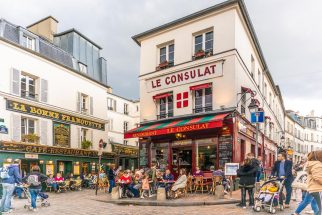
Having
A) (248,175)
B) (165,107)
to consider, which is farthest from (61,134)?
(248,175)

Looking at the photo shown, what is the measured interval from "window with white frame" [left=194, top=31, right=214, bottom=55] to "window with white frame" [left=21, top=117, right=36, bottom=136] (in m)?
10.5

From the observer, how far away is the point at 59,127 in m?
19.0

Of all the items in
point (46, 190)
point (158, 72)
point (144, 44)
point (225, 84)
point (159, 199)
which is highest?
point (144, 44)

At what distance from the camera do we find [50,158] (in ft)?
59.0

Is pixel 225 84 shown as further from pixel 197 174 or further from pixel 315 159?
pixel 315 159

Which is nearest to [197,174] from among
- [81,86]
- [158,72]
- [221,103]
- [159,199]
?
[159,199]

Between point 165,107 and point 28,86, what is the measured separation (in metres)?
8.26

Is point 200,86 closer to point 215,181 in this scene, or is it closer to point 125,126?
point 215,181

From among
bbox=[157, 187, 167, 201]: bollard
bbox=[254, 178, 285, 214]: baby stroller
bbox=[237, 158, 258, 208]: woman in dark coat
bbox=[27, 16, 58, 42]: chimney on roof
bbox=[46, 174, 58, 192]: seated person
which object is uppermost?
bbox=[27, 16, 58, 42]: chimney on roof

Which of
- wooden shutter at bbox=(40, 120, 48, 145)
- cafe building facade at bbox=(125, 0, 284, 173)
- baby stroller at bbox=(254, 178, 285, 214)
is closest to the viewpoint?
baby stroller at bbox=(254, 178, 285, 214)

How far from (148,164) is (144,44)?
7.54 m

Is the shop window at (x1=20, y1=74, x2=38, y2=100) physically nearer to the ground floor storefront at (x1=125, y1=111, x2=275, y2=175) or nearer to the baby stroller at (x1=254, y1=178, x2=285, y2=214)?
the ground floor storefront at (x1=125, y1=111, x2=275, y2=175)

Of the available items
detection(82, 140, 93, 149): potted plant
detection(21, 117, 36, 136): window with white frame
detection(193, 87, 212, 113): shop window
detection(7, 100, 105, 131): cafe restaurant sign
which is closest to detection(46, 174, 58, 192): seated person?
detection(21, 117, 36, 136): window with white frame

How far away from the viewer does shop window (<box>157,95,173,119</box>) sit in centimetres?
1684
